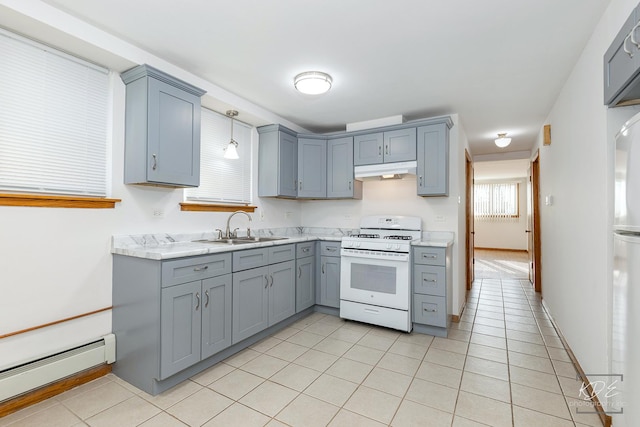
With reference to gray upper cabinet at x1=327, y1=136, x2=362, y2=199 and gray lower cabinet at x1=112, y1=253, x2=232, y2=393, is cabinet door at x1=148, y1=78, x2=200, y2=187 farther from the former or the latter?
gray upper cabinet at x1=327, y1=136, x2=362, y2=199

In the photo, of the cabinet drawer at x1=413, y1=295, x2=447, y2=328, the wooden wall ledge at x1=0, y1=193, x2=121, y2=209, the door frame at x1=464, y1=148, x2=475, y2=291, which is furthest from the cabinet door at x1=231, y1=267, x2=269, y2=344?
the door frame at x1=464, y1=148, x2=475, y2=291

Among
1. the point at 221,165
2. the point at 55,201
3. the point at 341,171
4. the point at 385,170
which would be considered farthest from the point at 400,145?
the point at 55,201

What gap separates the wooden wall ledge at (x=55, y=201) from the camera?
182 cm

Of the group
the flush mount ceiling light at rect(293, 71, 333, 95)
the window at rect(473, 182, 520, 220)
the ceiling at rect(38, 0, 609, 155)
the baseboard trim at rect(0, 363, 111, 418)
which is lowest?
the baseboard trim at rect(0, 363, 111, 418)

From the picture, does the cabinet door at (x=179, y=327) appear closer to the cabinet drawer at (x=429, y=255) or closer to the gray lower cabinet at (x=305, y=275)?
the gray lower cabinet at (x=305, y=275)

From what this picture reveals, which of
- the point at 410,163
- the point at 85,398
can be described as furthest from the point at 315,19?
the point at 85,398

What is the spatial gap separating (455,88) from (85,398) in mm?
3872

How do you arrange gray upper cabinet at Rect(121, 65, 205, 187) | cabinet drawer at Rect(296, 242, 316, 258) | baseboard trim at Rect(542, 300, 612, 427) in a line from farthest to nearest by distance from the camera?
cabinet drawer at Rect(296, 242, 316, 258), gray upper cabinet at Rect(121, 65, 205, 187), baseboard trim at Rect(542, 300, 612, 427)

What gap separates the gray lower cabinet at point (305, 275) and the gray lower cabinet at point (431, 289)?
119 centimetres

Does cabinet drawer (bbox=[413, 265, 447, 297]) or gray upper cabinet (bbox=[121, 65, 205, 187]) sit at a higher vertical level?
gray upper cabinet (bbox=[121, 65, 205, 187])

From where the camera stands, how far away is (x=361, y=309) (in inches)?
131

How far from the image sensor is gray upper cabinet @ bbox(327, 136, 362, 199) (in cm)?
388

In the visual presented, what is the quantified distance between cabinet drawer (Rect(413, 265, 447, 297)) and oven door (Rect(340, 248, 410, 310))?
0.16 meters

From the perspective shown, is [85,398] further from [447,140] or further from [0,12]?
[447,140]
